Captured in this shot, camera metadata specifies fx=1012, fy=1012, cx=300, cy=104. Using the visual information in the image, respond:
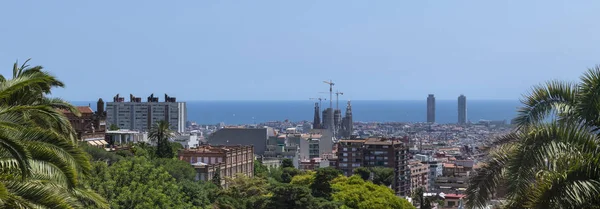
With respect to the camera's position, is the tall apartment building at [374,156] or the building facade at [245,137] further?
the building facade at [245,137]

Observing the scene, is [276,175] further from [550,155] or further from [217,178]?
[550,155]

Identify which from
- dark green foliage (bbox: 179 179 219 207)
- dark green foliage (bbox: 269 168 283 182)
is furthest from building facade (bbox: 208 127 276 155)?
dark green foliage (bbox: 179 179 219 207)

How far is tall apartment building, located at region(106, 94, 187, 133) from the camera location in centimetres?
15962

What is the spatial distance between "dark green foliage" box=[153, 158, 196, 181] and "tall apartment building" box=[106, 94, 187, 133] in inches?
4074

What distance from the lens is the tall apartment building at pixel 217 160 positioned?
61.2m

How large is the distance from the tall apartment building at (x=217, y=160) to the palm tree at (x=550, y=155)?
160 feet

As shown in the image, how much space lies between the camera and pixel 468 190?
41.2 feet

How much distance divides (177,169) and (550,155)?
4089 cm

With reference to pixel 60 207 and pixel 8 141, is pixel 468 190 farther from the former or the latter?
pixel 8 141

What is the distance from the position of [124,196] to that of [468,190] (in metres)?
18.7

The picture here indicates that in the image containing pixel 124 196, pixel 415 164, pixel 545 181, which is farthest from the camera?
pixel 415 164

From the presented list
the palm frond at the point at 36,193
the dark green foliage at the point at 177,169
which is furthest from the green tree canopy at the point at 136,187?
the palm frond at the point at 36,193

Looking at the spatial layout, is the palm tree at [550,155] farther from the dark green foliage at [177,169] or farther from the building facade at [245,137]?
the building facade at [245,137]

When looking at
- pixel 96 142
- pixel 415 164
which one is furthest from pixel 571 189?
pixel 415 164
